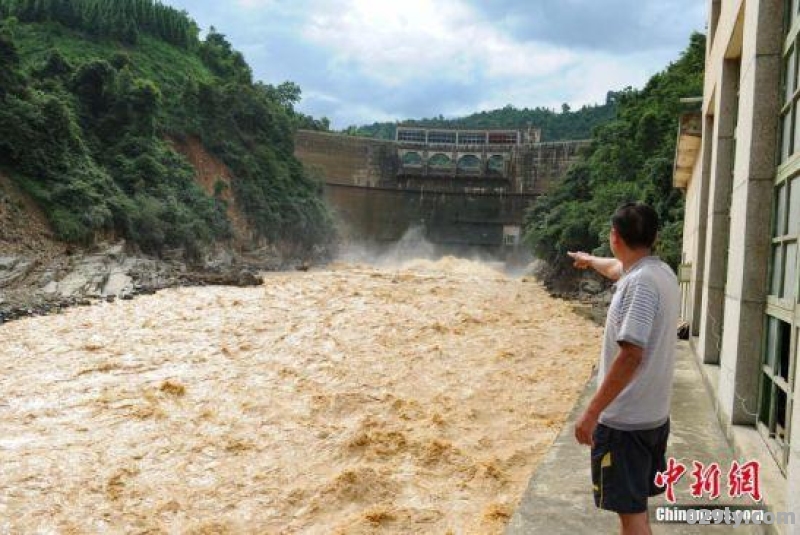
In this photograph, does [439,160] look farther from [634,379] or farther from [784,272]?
[634,379]

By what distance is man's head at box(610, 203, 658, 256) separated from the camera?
245 cm

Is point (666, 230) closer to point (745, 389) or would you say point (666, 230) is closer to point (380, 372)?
point (380, 372)

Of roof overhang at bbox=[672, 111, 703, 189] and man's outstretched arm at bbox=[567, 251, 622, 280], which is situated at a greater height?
roof overhang at bbox=[672, 111, 703, 189]

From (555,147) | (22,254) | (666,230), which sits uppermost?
(555,147)

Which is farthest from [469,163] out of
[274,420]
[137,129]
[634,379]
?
[634,379]

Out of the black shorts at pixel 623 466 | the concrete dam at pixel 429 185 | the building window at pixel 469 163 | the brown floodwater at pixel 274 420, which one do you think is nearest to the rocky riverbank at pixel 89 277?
the brown floodwater at pixel 274 420

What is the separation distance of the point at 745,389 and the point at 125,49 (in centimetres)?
4333

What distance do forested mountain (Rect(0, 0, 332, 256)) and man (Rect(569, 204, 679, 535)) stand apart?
817 inches

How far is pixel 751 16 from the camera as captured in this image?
414 centimetres

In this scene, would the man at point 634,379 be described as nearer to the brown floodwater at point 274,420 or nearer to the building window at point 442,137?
the brown floodwater at point 274,420

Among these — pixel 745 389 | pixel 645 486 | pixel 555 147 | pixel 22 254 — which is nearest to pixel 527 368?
pixel 745 389

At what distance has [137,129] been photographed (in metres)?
27.0

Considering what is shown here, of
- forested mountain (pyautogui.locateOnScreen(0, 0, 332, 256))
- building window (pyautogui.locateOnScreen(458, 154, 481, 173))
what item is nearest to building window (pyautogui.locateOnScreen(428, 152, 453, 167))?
building window (pyautogui.locateOnScreen(458, 154, 481, 173))

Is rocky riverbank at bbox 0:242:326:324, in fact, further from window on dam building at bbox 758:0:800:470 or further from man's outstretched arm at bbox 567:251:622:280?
window on dam building at bbox 758:0:800:470
